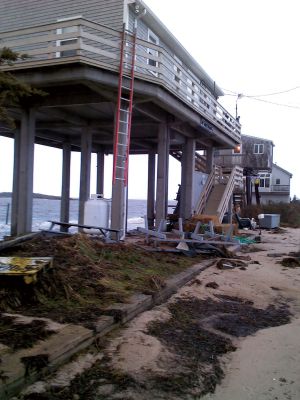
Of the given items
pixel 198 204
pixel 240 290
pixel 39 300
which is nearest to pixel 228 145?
pixel 198 204

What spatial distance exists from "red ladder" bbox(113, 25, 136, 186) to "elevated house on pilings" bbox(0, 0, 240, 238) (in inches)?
1.3

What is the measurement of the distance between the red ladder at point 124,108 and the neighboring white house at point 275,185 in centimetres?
4712

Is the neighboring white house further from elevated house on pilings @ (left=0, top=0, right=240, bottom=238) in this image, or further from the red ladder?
the red ladder

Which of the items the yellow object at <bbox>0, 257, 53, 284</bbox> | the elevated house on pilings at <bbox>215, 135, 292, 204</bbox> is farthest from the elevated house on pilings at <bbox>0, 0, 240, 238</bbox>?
the elevated house on pilings at <bbox>215, 135, 292, 204</bbox>

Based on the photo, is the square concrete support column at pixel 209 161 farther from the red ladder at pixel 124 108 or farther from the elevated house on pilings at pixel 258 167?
the red ladder at pixel 124 108

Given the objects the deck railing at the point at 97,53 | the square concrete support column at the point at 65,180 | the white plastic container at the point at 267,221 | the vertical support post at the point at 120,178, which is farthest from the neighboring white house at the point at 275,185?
the vertical support post at the point at 120,178

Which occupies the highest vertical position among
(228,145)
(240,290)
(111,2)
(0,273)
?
(111,2)

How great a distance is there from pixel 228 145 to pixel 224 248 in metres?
13.9

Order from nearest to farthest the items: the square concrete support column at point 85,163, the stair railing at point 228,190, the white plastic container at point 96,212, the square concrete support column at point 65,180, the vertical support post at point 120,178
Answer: the vertical support post at point 120,178
the white plastic container at point 96,212
the square concrete support column at point 85,163
the stair railing at point 228,190
the square concrete support column at point 65,180

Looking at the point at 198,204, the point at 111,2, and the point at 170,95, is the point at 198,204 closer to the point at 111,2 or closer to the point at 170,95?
the point at 170,95

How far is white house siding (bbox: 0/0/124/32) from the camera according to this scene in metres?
17.0

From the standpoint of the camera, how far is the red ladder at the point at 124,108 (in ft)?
45.7

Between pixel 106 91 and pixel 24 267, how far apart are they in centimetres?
955

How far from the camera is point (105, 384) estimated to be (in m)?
4.07
